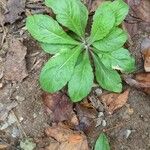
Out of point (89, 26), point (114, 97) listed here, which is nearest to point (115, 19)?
point (89, 26)

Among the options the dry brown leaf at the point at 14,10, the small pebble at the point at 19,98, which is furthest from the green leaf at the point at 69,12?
the small pebble at the point at 19,98

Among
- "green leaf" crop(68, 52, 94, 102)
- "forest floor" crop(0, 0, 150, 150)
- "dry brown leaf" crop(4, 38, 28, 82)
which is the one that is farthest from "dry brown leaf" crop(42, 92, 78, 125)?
"dry brown leaf" crop(4, 38, 28, 82)

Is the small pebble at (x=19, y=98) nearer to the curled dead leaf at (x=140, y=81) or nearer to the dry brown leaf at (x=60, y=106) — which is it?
the dry brown leaf at (x=60, y=106)

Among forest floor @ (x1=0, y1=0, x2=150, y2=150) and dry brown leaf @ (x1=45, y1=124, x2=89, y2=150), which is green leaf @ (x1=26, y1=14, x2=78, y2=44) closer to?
forest floor @ (x1=0, y1=0, x2=150, y2=150)

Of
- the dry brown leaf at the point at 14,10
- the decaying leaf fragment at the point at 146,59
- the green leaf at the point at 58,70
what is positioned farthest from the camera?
the dry brown leaf at the point at 14,10

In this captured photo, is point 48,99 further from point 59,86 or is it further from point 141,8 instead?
point 141,8

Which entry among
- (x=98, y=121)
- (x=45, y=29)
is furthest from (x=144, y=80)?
(x=45, y=29)
